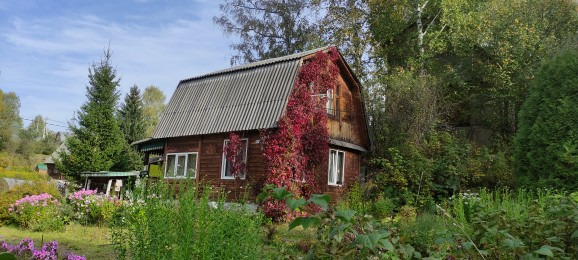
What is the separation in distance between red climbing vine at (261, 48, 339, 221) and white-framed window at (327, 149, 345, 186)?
1057 mm

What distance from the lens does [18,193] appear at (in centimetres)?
1104

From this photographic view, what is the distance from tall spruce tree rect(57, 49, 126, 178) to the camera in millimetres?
25172

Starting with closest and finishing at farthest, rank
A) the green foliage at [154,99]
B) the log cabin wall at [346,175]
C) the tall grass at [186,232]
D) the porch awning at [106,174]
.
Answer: the tall grass at [186,232] → the log cabin wall at [346,175] → the porch awning at [106,174] → the green foliage at [154,99]

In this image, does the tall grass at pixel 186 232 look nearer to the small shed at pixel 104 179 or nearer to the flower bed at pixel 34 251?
the flower bed at pixel 34 251

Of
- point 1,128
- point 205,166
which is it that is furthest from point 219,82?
point 1,128

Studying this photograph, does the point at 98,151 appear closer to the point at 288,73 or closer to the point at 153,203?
the point at 288,73

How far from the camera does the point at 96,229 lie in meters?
9.98

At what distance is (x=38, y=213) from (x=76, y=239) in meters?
2.51

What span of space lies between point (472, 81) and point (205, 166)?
12.4 metres

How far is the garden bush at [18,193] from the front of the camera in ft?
34.7

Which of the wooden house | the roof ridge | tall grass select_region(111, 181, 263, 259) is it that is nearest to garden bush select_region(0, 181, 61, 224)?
the wooden house

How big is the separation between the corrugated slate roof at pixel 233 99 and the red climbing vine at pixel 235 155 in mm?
382

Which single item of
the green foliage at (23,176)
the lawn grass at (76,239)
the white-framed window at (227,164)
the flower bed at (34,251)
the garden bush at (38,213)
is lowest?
the lawn grass at (76,239)

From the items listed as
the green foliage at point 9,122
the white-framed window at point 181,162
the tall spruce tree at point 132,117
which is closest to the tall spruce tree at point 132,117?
the tall spruce tree at point 132,117
